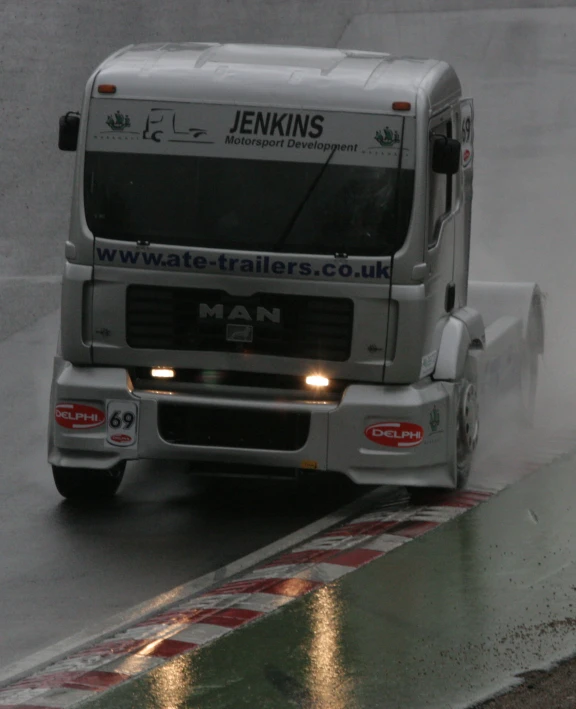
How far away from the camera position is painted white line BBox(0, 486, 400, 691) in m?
7.75

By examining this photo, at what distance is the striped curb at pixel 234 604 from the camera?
7316 millimetres

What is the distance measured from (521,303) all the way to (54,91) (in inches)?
448

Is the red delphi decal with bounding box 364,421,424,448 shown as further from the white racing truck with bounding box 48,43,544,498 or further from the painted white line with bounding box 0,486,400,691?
the painted white line with bounding box 0,486,400,691

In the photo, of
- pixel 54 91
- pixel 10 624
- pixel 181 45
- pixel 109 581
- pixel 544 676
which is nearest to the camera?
pixel 544 676

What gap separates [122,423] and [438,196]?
2.51m

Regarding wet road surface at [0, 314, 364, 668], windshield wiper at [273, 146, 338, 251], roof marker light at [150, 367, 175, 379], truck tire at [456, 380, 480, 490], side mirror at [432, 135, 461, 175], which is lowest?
wet road surface at [0, 314, 364, 668]

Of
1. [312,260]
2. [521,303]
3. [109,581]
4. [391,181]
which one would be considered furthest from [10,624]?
[521,303]

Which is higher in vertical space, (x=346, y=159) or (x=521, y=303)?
(x=346, y=159)

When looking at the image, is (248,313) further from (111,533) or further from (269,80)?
(111,533)

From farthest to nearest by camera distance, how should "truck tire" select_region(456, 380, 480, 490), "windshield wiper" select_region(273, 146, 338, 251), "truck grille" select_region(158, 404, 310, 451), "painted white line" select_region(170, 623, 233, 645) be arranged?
"truck tire" select_region(456, 380, 480, 490), "truck grille" select_region(158, 404, 310, 451), "windshield wiper" select_region(273, 146, 338, 251), "painted white line" select_region(170, 623, 233, 645)

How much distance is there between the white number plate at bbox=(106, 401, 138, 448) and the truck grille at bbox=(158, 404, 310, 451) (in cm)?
17

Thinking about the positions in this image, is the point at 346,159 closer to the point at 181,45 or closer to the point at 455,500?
the point at 181,45

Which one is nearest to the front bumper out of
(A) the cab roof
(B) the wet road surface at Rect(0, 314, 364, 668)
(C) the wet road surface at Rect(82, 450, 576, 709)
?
(B) the wet road surface at Rect(0, 314, 364, 668)

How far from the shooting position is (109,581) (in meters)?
9.22
